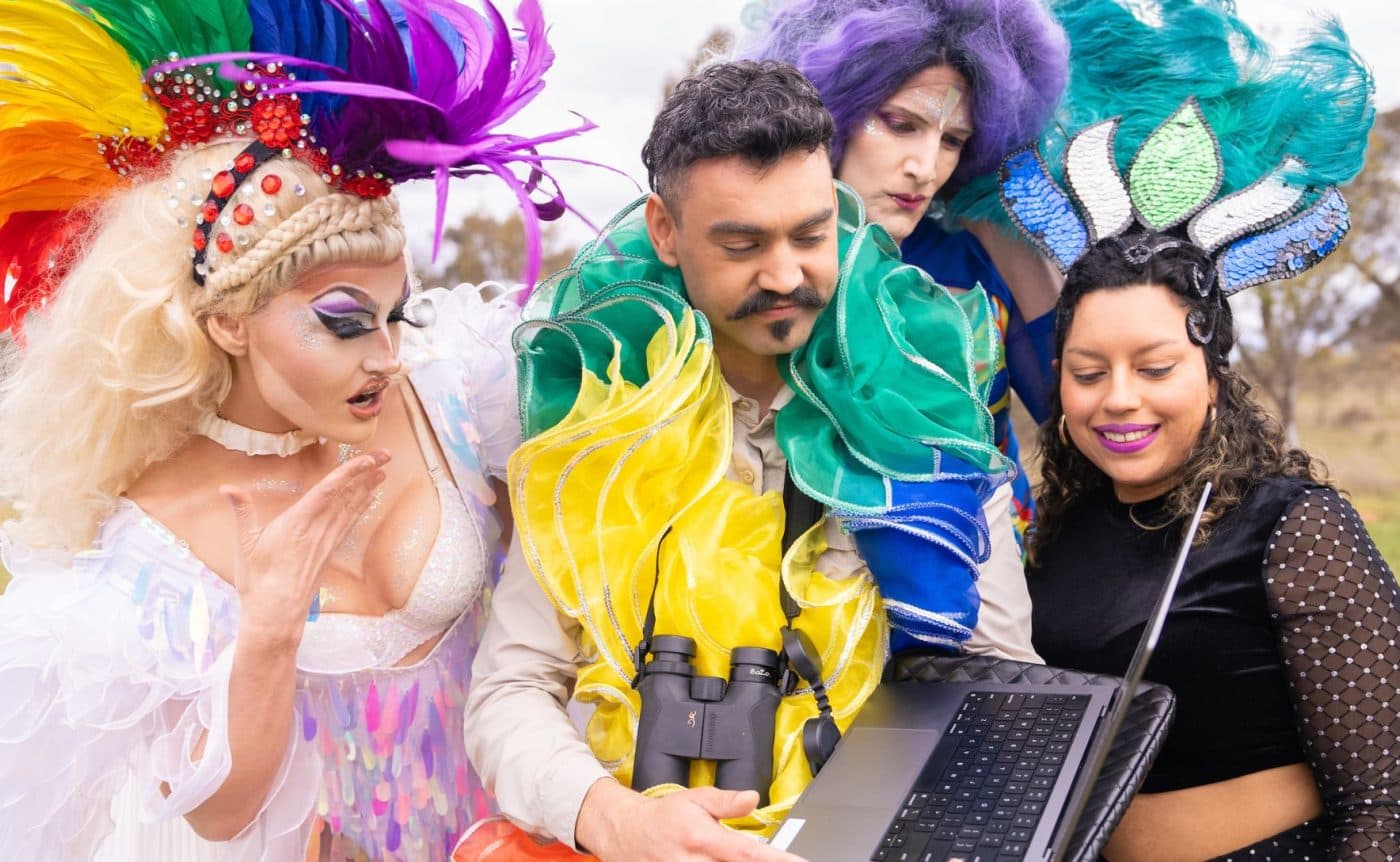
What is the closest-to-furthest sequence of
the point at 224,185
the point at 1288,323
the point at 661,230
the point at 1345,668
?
the point at 224,185 → the point at 1345,668 → the point at 661,230 → the point at 1288,323

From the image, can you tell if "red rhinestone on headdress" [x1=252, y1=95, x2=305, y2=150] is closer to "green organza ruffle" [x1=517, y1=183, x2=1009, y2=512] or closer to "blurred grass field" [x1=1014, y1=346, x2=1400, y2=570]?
"green organza ruffle" [x1=517, y1=183, x2=1009, y2=512]

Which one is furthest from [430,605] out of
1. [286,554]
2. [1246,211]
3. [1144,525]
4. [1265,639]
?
[1246,211]

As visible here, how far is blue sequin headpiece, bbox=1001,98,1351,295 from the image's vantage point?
8.30 feet

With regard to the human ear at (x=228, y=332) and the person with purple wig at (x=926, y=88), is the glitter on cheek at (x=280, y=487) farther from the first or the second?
the person with purple wig at (x=926, y=88)

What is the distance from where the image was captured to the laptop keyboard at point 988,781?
160 centimetres

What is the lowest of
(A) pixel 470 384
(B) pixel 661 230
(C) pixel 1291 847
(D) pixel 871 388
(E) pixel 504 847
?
(C) pixel 1291 847

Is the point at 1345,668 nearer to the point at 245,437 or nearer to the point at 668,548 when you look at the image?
the point at 668,548

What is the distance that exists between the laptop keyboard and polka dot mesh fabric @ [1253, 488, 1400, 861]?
470 mm

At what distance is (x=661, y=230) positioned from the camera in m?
2.24

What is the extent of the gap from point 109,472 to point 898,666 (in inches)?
52.4

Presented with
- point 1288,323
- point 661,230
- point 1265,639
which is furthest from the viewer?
point 1288,323

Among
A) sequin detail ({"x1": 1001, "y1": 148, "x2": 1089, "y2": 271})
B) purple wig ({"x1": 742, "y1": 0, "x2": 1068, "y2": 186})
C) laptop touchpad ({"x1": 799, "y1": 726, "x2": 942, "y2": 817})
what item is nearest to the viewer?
laptop touchpad ({"x1": 799, "y1": 726, "x2": 942, "y2": 817})

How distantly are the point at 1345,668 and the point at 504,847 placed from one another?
4.50ft

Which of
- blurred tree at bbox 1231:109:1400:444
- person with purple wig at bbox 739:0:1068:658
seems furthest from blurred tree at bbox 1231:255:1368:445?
person with purple wig at bbox 739:0:1068:658
